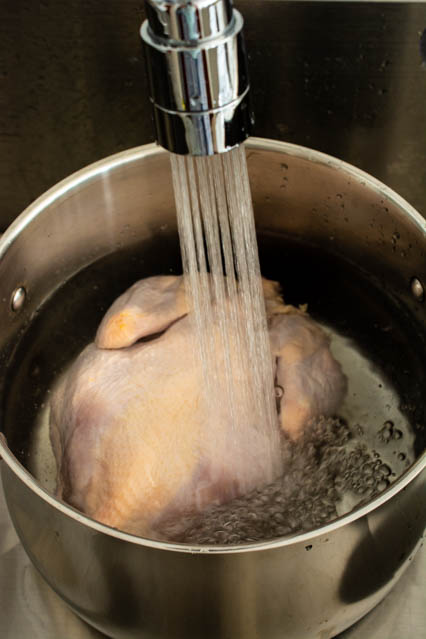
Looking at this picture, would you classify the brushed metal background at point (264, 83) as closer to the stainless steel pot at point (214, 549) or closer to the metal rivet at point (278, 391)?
the stainless steel pot at point (214, 549)

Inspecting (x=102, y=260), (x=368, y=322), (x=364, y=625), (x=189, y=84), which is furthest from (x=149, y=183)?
(x=364, y=625)

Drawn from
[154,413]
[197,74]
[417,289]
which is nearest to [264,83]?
[417,289]

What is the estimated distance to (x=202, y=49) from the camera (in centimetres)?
49

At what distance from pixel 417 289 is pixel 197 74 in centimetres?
48

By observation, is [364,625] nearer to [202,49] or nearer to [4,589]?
[4,589]

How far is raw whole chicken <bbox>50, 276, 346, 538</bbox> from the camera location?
0.83m

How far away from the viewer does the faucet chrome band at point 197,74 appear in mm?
479

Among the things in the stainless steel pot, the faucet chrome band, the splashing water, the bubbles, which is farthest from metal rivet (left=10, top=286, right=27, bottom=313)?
the faucet chrome band

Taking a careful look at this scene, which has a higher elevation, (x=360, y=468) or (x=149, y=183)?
(x=149, y=183)

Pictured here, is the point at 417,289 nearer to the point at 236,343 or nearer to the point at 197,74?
the point at 236,343

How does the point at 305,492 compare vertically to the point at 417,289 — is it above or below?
below

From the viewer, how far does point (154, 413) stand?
862 mm

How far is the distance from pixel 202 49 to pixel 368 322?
617 mm

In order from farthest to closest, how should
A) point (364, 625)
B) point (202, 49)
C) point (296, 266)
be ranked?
point (296, 266)
point (364, 625)
point (202, 49)
